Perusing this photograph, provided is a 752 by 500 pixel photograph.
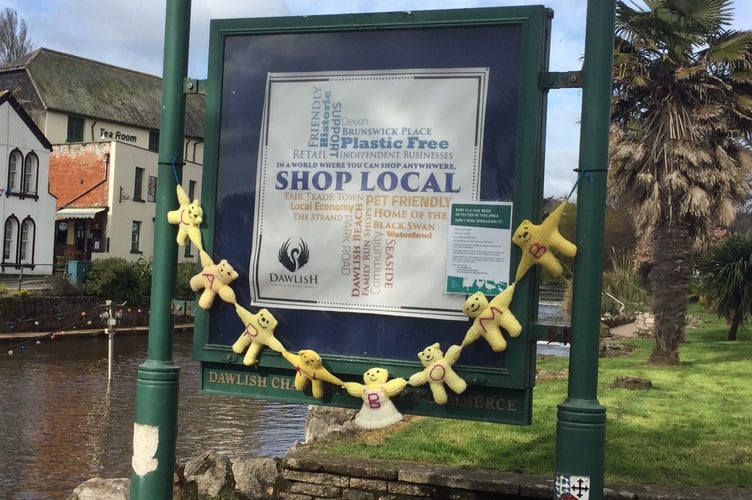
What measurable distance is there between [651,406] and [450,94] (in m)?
7.99

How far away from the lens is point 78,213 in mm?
44812

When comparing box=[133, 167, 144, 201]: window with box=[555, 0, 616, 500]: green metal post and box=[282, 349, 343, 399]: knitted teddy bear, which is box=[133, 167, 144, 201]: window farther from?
box=[555, 0, 616, 500]: green metal post

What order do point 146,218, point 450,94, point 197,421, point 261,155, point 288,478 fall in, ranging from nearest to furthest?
point 450,94, point 261,155, point 288,478, point 197,421, point 146,218

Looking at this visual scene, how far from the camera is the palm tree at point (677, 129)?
55.4ft

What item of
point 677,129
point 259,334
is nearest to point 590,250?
point 259,334

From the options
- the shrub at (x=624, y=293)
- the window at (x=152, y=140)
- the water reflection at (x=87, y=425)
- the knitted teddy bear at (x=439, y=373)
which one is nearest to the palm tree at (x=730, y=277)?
the water reflection at (x=87, y=425)

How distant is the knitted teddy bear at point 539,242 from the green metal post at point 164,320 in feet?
6.31

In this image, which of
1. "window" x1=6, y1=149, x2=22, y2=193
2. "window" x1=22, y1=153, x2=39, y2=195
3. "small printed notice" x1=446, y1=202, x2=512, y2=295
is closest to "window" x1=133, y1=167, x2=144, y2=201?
"window" x1=22, y1=153, x2=39, y2=195

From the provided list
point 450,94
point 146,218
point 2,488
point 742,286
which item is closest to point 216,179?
point 450,94

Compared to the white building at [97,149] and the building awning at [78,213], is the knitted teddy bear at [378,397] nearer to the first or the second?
the white building at [97,149]

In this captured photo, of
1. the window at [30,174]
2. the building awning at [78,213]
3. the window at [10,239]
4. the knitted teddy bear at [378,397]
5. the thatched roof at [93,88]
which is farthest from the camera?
the thatched roof at [93,88]

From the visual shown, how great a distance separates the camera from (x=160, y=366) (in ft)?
15.6

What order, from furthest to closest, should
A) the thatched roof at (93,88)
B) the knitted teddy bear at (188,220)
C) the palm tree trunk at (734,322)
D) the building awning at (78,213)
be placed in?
the thatched roof at (93,88)
the building awning at (78,213)
the palm tree trunk at (734,322)
the knitted teddy bear at (188,220)

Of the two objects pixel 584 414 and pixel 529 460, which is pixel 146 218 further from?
pixel 584 414
